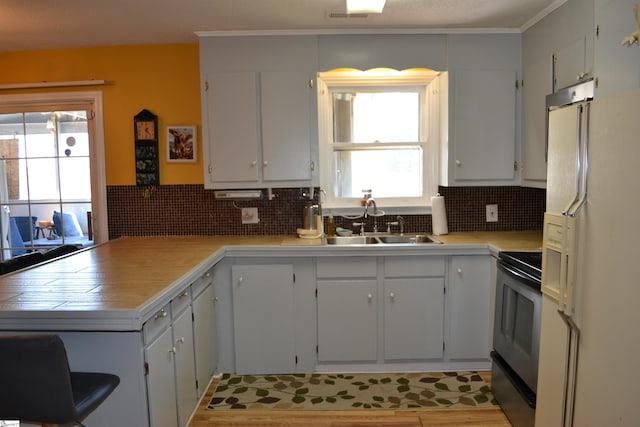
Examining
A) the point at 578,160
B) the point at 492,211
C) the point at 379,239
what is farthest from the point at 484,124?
the point at 578,160

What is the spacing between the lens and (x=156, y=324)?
193 cm

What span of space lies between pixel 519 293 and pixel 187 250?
6.50 ft

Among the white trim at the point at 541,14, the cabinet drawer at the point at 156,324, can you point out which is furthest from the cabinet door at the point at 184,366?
the white trim at the point at 541,14

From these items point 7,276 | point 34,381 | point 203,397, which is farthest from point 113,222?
point 34,381

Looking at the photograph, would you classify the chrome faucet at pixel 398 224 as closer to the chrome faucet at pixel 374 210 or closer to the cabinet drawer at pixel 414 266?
the chrome faucet at pixel 374 210

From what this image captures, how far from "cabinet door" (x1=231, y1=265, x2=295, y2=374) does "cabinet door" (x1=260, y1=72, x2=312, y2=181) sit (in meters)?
0.69

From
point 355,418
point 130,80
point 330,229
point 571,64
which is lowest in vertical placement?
point 355,418

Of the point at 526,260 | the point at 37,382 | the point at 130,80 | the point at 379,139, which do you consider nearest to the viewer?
the point at 37,382

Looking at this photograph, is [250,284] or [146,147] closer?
[250,284]

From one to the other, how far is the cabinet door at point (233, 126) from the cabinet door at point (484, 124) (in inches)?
55.8

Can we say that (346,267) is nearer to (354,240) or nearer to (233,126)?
(354,240)

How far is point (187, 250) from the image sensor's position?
2883 millimetres

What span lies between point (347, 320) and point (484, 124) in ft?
5.46

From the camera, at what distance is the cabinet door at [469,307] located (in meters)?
2.97
